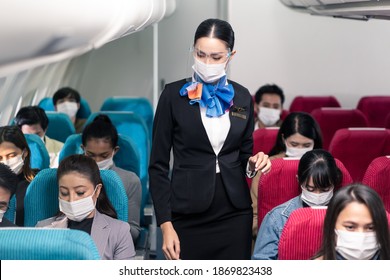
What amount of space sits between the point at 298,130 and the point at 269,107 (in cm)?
248

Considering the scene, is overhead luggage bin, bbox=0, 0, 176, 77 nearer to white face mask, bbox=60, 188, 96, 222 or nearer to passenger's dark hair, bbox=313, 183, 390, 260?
white face mask, bbox=60, 188, 96, 222

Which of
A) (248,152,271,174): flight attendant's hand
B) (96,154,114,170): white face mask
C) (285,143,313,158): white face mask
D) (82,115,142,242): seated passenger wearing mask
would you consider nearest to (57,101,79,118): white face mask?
(82,115,142,242): seated passenger wearing mask

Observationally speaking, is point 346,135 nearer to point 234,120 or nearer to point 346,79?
point 234,120

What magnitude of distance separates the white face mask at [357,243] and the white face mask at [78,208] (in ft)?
4.03

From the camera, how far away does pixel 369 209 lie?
10.3 feet

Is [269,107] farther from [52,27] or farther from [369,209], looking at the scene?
[52,27]

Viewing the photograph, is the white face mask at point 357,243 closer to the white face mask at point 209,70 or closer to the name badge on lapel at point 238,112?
the name badge on lapel at point 238,112

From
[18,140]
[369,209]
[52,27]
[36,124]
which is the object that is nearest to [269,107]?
[36,124]

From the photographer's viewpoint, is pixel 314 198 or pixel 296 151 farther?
Result: pixel 296 151

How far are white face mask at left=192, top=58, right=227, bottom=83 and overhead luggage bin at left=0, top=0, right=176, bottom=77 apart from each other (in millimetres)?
340

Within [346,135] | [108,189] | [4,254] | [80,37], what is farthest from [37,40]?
Answer: [346,135]

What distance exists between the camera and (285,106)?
10.2 metres

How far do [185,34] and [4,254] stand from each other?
7.49m

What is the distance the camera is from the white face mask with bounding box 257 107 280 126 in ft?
25.6
